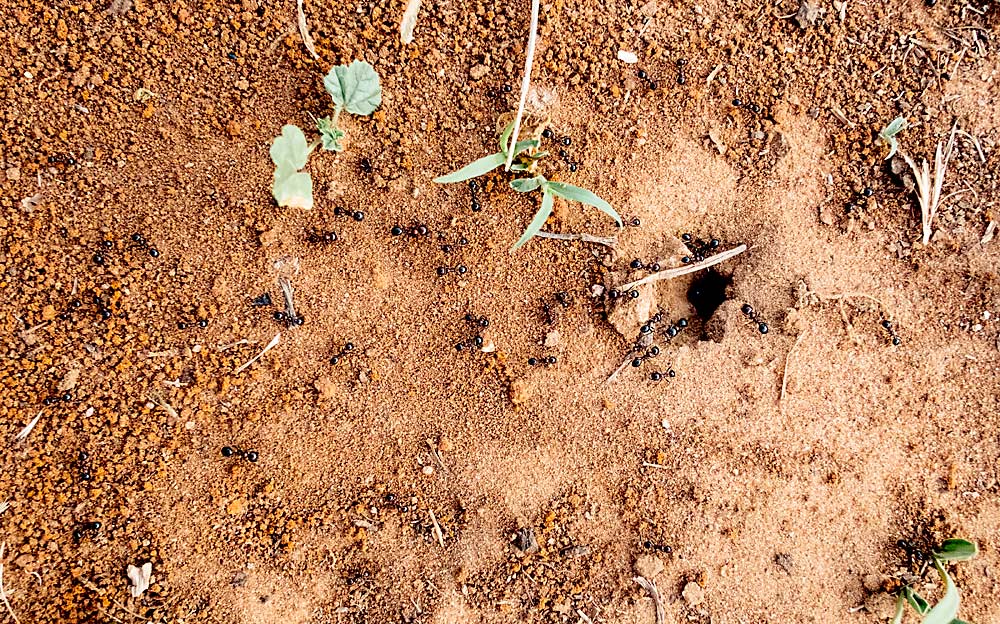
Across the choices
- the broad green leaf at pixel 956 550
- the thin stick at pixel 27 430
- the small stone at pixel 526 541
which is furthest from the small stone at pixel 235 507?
the broad green leaf at pixel 956 550

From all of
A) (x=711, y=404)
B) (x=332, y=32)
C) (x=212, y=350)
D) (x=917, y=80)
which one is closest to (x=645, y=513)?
(x=711, y=404)

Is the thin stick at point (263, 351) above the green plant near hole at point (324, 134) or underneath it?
underneath

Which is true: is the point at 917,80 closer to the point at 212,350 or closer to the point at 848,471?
the point at 848,471

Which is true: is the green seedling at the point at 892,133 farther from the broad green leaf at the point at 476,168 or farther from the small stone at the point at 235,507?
the small stone at the point at 235,507

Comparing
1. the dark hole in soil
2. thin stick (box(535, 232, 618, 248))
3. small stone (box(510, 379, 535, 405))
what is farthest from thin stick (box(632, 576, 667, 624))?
thin stick (box(535, 232, 618, 248))

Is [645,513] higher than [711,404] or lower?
lower
